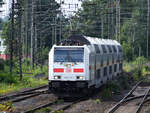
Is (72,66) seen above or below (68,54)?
below

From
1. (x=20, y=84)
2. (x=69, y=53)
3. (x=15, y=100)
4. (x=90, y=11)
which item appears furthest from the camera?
(x=90, y=11)

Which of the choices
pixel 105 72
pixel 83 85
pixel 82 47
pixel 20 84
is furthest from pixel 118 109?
pixel 20 84

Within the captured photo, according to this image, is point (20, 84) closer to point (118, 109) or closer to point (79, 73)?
point (79, 73)

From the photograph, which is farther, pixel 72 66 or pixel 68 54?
pixel 68 54

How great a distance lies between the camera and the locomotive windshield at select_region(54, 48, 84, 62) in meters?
18.5

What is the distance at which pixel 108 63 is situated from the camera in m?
23.5

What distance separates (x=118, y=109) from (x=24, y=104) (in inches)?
163

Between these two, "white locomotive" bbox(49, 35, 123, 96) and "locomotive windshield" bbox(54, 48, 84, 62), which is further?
"locomotive windshield" bbox(54, 48, 84, 62)

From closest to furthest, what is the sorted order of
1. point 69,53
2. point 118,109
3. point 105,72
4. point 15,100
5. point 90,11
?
1. point 118,109
2. point 15,100
3. point 69,53
4. point 105,72
5. point 90,11

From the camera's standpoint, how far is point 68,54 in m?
18.5

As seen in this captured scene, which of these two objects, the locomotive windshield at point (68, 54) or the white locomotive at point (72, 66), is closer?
the white locomotive at point (72, 66)

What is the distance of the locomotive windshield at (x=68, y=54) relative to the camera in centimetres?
1847

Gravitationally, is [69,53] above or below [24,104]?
above

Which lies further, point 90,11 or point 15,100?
point 90,11
